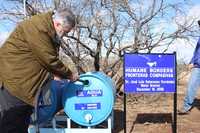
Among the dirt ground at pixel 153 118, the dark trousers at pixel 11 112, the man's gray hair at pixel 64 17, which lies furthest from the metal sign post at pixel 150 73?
the dark trousers at pixel 11 112

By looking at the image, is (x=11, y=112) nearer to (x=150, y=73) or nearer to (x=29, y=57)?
(x=29, y=57)

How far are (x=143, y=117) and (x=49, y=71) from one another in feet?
13.3

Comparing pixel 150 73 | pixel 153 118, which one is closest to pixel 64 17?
pixel 150 73

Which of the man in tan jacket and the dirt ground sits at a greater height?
the man in tan jacket

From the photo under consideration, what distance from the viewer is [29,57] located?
20.5 feet

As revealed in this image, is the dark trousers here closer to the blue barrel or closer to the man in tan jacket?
the man in tan jacket

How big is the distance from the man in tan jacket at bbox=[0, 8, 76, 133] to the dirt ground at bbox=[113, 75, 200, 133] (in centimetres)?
309

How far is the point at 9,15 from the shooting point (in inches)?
461

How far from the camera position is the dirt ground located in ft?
30.1

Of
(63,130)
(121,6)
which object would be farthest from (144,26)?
(63,130)

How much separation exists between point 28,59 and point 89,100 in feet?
7.01

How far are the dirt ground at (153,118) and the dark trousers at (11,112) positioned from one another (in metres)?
2.92

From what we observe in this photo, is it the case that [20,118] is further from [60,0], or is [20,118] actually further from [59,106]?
[60,0]

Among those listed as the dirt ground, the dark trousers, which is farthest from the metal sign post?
the dark trousers
